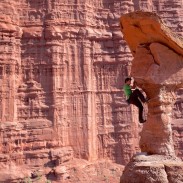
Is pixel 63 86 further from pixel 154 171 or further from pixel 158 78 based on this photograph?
pixel 154 171

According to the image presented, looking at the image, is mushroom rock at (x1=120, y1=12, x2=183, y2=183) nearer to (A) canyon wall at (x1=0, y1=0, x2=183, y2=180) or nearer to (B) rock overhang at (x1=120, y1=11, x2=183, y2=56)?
(B) rock overhang at (x1=120, y1=11, x2=183, y2=56)

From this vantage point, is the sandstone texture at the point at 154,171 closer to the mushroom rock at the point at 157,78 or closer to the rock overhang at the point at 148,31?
the mushroom rock at the point at 157,78

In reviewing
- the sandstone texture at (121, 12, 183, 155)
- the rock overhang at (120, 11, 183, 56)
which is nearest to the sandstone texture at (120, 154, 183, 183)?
the sandstone texture at (121, 12, 183, 155)

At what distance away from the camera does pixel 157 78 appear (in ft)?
22.8

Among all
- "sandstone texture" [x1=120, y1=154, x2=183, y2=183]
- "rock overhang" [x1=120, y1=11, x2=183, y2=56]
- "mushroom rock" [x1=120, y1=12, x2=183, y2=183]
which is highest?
"rock overhang" [x1=120, y1=11, x2=183, y2=56]

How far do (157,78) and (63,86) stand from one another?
11.1 m

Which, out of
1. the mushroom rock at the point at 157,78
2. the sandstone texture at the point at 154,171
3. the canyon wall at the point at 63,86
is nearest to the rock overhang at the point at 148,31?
the mushroom rock at the point at 157,78

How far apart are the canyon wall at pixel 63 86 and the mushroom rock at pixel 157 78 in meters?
10.2

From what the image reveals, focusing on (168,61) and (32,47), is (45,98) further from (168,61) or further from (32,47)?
(168,61)

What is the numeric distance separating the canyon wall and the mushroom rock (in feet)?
33.5

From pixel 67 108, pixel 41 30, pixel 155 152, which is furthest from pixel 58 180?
pixel 155 152

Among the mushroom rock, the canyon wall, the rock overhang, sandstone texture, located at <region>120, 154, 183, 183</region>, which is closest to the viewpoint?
sandstone texture, located at <region>120, 154, 183, 183</region>

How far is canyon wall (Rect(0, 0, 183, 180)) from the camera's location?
54.6 ft

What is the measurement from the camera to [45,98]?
57.2ft
